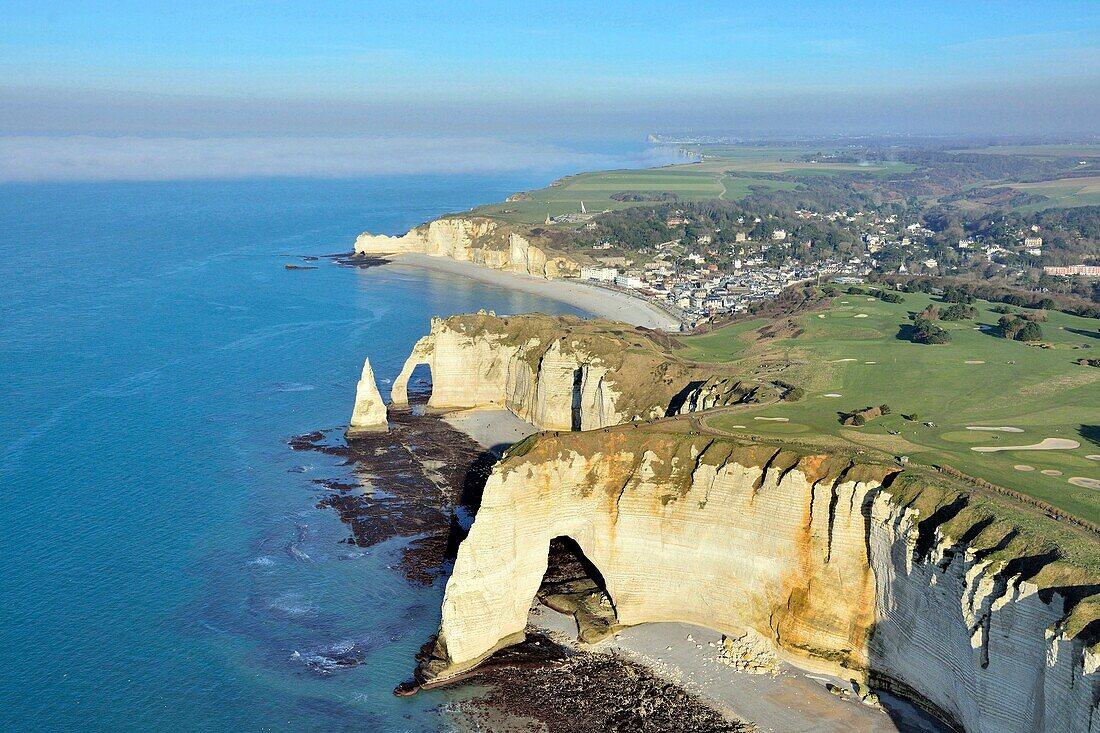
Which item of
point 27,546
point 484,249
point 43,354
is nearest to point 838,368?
point 27,546

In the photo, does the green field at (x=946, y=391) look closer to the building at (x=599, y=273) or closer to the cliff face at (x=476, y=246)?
A: the building at (x=599, y=273)

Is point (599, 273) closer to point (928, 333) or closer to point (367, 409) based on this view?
point (928, 333)

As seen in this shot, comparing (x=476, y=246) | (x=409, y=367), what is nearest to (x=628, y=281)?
(x=476, y=246)

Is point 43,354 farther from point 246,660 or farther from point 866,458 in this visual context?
point 866,458

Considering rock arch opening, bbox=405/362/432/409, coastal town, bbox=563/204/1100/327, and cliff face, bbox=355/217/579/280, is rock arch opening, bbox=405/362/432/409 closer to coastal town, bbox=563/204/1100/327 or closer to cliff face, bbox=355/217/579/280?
coastal town, bbox=563/204/1100/327

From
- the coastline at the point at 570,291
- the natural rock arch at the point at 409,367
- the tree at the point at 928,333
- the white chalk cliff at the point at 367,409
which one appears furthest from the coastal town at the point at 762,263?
the white chalk cliff at the point at 367,409

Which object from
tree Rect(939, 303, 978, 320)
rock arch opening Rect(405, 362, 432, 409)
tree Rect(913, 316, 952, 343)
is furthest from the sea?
tree Rect(939, 303, 978, 320)
